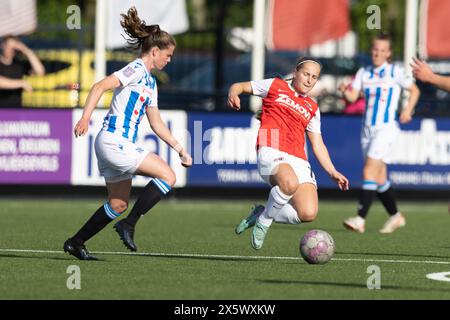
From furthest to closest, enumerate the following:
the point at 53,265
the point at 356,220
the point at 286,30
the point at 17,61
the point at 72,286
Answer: the point at 286,30 < the point at 17,61 < the point at 356,220 < the point at 53,265 < the point at 72,286

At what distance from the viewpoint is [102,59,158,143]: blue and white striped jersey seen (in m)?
10.2

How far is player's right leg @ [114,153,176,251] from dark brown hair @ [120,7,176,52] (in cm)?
90

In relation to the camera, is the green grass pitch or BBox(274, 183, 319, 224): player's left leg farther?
BBox(274, 183, 319, 224): player's left leg

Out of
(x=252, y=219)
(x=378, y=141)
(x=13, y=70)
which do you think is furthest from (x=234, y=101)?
(x=13, y=70)

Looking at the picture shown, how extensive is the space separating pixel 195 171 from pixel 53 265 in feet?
29.0

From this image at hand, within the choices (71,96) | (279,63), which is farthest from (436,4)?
(71,96)

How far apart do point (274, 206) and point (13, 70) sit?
337 inches

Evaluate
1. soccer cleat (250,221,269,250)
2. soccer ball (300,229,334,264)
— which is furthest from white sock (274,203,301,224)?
soccer ball (300,229,334,264)

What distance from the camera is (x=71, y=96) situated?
64.4ft

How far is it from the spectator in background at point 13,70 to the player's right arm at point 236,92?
7.84 m

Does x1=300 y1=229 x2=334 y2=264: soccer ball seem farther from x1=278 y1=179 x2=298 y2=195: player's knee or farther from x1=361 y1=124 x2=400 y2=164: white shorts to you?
x1=361 y1=124 x2=400 y2=164: white shorts

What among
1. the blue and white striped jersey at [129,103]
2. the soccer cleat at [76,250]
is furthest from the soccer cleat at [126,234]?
the blue and white striped jersey at [129,103]

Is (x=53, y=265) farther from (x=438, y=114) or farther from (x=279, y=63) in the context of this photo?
(x=279, y=63)

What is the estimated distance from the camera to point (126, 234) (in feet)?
33.8
